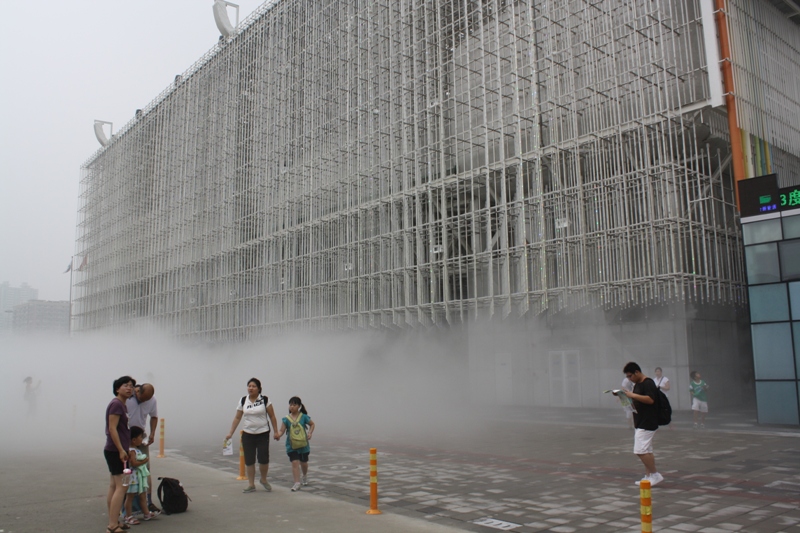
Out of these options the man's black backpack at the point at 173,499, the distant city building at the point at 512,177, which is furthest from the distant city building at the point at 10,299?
the man's black backpack at the point at 173,499

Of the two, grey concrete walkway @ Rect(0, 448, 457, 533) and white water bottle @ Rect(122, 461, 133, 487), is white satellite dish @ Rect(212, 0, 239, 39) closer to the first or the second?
grey concrete walkway @ Rect(0, 448, 457, 533)

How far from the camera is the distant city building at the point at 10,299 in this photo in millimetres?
47844

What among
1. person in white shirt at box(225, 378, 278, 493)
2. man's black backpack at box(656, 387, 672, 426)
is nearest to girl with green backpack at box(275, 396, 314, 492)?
person in white shirt at box(225, 378, 278, 493)

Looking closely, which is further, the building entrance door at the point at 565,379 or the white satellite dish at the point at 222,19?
the white satellite dish at the point at 222,19

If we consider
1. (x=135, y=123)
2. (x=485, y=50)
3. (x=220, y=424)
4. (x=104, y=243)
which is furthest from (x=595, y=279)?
(x=104, y=243)

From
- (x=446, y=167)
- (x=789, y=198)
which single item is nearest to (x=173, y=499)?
(x=789, y=198)

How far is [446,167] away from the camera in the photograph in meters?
25.5

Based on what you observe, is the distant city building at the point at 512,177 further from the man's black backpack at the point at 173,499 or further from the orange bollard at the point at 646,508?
the man's black backpack at the point at 173,499

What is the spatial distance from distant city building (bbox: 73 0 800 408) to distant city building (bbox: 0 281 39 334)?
19150 mm

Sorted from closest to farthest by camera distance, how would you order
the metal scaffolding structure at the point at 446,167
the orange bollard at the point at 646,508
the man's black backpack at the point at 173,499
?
1. the orange bollard at the point at 646,508
2. the man's black backpack at the point at 173,499
3. the metal scaffolding structure at the point at 446,167

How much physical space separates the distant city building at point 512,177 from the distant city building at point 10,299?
19.2m

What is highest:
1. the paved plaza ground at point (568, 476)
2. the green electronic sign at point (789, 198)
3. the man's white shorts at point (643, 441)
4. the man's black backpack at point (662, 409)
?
the green electronic sign at point (789, 198)

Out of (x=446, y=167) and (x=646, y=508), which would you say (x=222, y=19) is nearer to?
(x=446, y=167)

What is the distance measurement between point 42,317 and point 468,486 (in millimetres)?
77775
